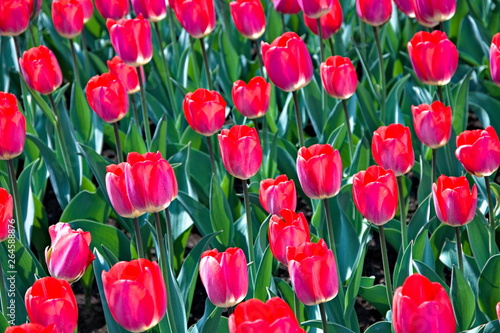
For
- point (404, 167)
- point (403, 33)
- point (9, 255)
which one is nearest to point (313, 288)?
point (404, 167)

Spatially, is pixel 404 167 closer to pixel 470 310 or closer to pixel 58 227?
pixel 470 310

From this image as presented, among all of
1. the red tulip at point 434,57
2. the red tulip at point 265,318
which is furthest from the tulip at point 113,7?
the red tulip at point 265,318

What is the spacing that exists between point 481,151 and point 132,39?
41.6 inches

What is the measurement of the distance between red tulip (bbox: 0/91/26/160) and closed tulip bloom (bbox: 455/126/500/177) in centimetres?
102

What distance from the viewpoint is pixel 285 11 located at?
2768 mm

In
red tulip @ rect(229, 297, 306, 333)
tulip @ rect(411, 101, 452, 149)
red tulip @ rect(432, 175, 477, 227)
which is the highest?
red tulip @ rect(229, 297, 306, 333)

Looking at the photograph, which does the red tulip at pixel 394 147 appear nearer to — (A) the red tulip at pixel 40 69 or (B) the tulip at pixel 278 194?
(B) the tulip at pixel 278 194

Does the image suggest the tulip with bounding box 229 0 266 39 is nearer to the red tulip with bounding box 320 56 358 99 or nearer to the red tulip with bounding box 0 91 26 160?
the red tulip with bounding box 320 56 358 99

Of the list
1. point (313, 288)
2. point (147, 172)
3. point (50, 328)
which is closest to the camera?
point (50, 328)

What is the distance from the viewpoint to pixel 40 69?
233 centimetres

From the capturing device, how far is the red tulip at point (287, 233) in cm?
154

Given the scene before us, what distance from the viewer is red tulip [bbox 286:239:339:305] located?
4.61 ft

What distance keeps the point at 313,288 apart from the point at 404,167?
54 cm

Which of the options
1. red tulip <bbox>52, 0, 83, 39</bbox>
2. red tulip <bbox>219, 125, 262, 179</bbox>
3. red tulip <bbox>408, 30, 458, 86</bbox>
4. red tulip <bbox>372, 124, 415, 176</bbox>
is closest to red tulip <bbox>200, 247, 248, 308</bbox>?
red tulip <bbox>219, 125, 262, 179</bbox>
